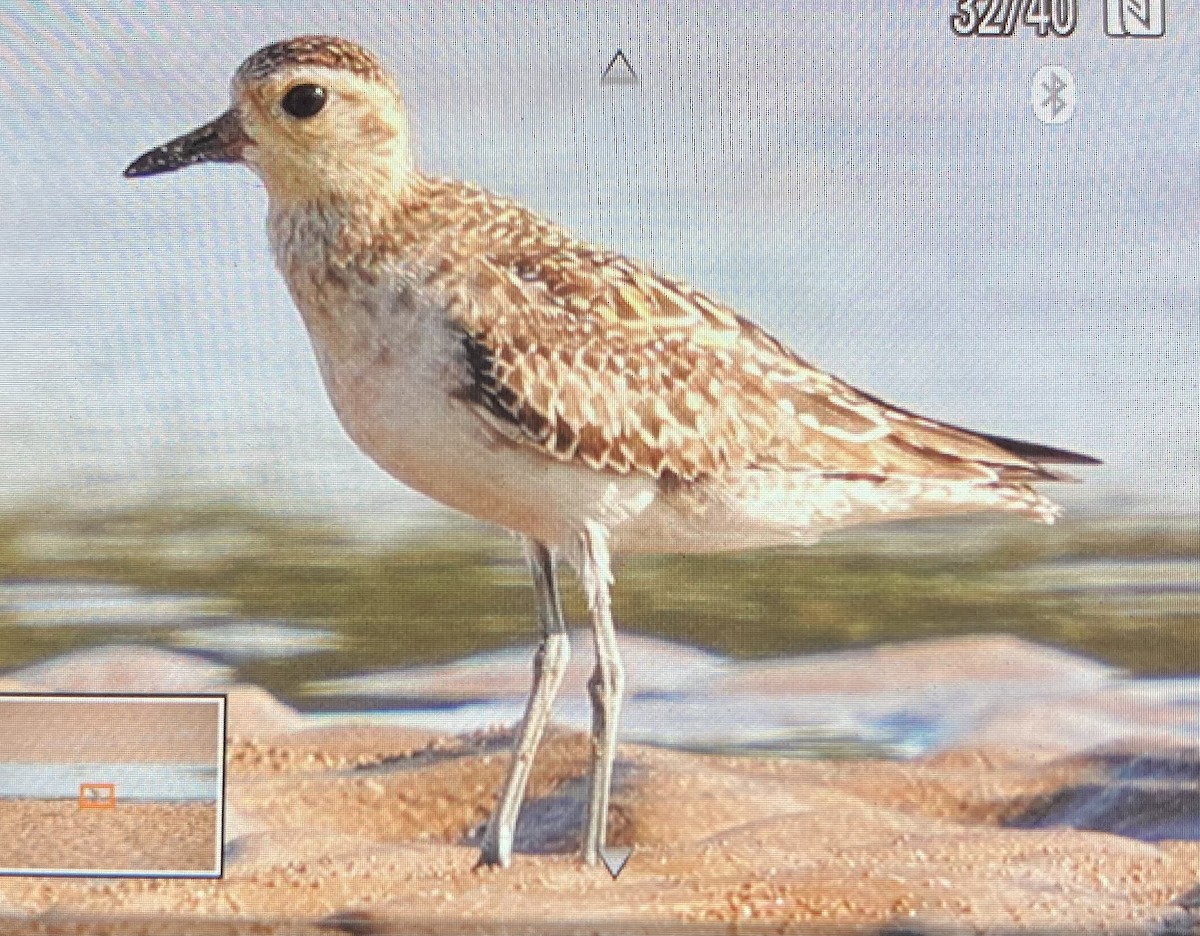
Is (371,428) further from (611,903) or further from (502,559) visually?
(611,903)

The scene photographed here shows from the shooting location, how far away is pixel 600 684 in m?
4.20

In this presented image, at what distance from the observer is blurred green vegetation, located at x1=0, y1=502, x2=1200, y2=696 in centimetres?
438

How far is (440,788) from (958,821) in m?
1.13

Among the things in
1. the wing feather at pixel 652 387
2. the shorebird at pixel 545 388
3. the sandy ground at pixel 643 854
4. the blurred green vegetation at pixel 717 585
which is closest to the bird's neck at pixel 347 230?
the shorebird at pixel 545 388

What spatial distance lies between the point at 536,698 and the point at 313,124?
1285 millimetres

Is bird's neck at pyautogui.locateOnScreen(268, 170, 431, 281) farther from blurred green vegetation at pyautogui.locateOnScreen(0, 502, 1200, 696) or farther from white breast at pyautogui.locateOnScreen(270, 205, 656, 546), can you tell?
blurred green vegetation at pyautogui.locateOnScreen(0, 502, 1200, 696)

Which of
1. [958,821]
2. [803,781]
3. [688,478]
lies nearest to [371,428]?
[688,478]

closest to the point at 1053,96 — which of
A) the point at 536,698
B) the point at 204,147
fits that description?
the point at 536,698

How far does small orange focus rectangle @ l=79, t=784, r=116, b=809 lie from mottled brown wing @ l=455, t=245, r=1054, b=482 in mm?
1235

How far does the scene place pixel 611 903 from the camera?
164 inches

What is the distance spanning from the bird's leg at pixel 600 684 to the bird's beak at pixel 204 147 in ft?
3.57

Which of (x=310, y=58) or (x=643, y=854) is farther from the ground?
(x=310, y=58)

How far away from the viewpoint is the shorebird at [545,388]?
3977mm

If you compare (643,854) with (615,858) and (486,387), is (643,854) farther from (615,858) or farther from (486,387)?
(486,387)
